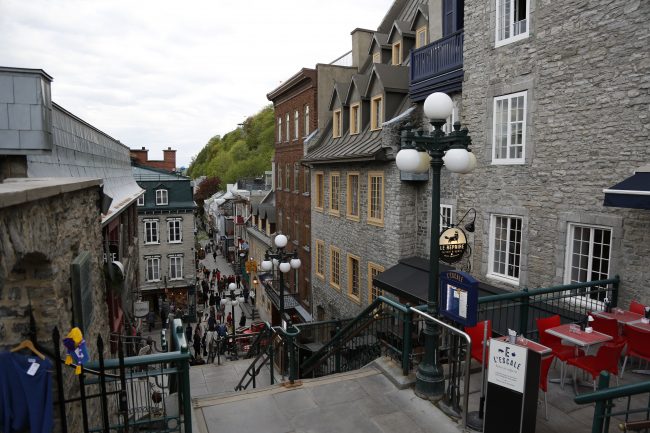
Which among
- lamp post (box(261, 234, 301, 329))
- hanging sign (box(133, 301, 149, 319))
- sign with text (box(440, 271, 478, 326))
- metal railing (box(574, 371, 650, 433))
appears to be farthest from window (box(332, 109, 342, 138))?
metal railing (box(574, 371, 650, 433))

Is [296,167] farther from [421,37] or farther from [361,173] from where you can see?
[421,37]

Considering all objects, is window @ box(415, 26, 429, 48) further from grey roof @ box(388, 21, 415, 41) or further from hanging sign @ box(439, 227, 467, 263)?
hanging sign @ box(439, 227, 467, 263)

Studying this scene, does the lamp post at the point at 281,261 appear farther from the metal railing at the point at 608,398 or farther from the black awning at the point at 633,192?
the metal railing at the point at 608,398

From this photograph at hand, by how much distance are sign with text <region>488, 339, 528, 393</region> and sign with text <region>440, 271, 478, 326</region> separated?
2.91 ft

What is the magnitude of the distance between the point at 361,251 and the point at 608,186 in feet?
35.2

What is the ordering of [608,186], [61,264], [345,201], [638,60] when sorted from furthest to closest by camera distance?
1. [345,201]
2. [608,186]
3. [638,60]
4. [61,264]

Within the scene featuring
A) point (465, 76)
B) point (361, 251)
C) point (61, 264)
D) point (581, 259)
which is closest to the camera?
point (61, 264)

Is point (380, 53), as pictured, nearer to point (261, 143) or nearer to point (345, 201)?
point (345, 201)

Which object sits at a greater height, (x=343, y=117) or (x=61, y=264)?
(x=343, y=117)

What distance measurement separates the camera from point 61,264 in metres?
5.16

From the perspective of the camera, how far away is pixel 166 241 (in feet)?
107

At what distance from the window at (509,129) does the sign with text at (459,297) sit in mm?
5933

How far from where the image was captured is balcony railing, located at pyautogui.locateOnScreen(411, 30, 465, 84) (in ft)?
42.2

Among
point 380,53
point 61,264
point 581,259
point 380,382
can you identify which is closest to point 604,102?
point 581,259
